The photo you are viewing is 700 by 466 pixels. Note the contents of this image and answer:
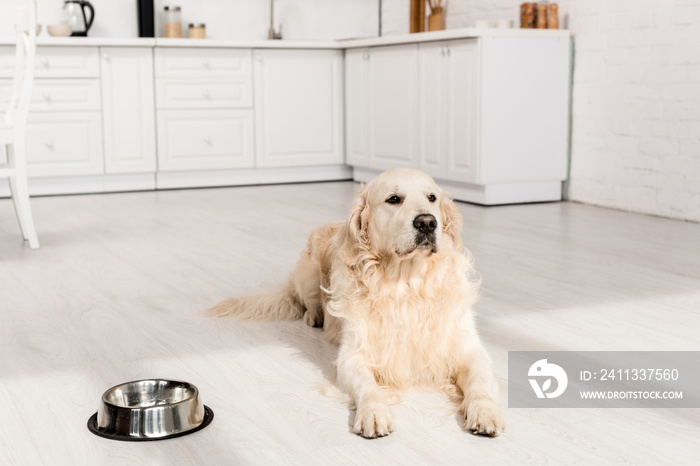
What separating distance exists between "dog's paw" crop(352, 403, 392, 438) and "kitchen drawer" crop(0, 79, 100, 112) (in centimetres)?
436

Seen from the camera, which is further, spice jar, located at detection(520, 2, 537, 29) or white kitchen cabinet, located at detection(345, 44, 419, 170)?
white kitchen cabinet, located at detection(345, 44, 419, 170)

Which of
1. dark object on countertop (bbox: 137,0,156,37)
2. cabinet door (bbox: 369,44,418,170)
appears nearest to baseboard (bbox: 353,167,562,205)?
cabinet door (bbox: 369,44,418,170)

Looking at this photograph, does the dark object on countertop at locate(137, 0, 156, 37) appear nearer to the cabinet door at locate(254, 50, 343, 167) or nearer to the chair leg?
the cabinet door at locate(254, 50, 343, 167)

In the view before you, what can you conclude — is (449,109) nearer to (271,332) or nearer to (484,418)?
(271,332)

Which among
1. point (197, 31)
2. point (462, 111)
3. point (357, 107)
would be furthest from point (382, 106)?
point (197, 31)

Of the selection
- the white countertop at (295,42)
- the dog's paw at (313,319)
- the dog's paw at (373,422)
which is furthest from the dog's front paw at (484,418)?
the white countertop at (295,42)

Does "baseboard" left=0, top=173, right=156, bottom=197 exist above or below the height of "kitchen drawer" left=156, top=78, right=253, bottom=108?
below

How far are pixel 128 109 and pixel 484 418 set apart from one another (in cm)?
453

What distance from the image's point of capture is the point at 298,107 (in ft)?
19.9

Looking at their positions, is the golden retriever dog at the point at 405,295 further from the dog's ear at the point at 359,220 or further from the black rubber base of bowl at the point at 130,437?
the black rubber base of bowl at the point at 130,437

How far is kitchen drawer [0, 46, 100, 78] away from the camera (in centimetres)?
520

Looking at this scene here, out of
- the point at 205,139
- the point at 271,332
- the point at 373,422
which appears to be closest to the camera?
the point at 373,422

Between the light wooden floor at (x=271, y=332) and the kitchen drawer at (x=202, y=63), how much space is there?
1.52 m

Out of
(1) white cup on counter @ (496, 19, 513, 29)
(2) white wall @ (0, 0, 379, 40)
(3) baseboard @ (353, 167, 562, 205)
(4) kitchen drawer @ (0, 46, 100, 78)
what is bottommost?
(3) baseboard @ (353, 167, 562, 205)
